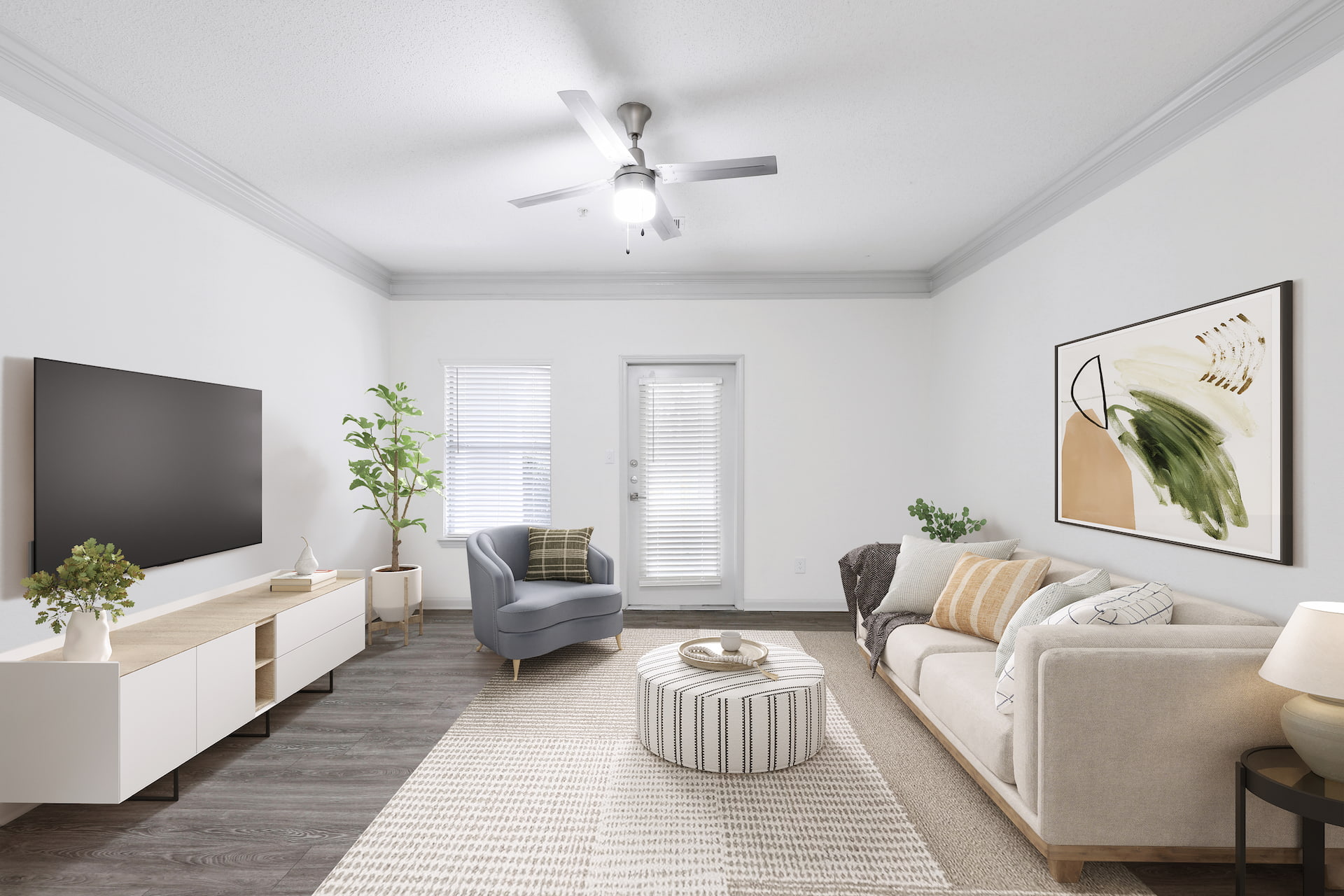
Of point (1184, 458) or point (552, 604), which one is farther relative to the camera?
point (552, 604)

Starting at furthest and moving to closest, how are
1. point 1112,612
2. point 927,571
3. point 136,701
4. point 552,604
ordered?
point 552,604
point 927,571
point 1112,612
point 136,701

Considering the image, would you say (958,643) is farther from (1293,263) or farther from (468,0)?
(468,0)

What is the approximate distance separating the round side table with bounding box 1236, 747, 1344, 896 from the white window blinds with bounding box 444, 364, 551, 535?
14.6ft

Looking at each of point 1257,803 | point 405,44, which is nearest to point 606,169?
point 405,44

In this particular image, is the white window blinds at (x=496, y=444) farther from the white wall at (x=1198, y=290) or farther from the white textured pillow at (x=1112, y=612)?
the white textured pillow at (x=1112, y=612)

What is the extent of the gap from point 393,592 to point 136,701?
2282 mm

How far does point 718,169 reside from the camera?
99.2 inches

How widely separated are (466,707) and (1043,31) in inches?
146

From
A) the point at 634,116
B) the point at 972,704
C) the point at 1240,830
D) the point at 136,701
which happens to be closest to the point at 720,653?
the point at 972,704

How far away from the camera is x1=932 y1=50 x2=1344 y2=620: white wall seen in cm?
209

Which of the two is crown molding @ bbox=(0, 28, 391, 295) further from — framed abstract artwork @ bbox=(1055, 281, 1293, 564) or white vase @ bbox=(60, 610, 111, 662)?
framed abstract artwork @ bbox=(1055, 281, 1293, 564)

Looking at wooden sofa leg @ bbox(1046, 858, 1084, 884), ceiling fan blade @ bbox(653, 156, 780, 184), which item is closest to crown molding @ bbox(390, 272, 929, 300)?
ceiling fan blade @ bbox(653, 156, 780, 184)

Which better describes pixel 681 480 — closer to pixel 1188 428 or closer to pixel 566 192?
pixel 566 192

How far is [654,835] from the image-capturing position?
88.4 inches
